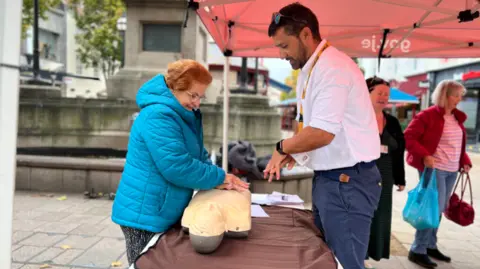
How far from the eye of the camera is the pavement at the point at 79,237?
12.9 ft

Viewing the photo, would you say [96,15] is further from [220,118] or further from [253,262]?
[253,262]

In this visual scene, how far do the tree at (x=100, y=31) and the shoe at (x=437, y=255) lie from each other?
21.1 metres

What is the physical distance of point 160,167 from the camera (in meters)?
1.86

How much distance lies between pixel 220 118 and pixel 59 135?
390 centimetres

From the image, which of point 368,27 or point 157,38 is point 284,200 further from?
point 157,38

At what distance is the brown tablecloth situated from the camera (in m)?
1.64

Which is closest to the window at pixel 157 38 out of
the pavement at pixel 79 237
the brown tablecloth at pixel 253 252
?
the pavement at pixel 79 237

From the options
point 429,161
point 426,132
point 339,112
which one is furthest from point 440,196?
point 339,112

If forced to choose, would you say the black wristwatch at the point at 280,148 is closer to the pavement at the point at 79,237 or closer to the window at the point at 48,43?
the pavement at the point at 79,237

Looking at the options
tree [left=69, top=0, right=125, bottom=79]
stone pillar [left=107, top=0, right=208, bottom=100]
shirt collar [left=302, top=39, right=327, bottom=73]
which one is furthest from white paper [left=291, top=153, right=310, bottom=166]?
tree [left=69, top=0, right=125, bottom=79]

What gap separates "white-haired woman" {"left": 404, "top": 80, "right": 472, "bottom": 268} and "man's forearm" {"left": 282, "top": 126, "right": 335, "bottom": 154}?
2.60 meters

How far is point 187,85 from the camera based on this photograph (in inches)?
78.5

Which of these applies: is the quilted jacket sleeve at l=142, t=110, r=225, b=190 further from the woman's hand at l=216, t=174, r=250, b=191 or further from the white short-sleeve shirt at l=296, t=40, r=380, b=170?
the white short-sleeve shirt at l=296, t=40, r=380, b=170

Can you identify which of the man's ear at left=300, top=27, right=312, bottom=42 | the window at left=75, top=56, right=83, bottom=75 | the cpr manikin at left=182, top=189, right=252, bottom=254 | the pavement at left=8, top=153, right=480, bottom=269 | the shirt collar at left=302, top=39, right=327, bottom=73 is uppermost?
the window at left=75, top=56, right=83, bottom=75
